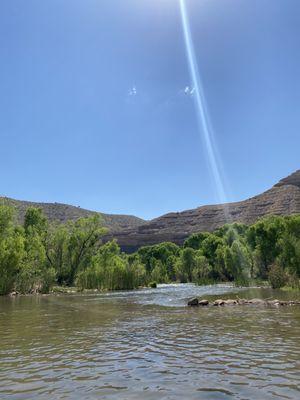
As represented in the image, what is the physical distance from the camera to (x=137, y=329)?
627 inches

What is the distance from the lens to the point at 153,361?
9.90m

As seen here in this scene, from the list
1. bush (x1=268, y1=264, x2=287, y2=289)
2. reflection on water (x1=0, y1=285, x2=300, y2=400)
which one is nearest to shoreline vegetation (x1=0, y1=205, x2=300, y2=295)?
bush (x1=268, y1=264, x2=287, y2=289)

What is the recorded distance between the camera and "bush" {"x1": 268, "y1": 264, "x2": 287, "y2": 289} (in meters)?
43.8

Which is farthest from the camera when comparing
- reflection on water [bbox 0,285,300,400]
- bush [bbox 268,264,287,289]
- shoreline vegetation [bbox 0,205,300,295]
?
shoreline vegetation [bbox 0,205,300,295]

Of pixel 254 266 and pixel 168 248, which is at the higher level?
pixel 168 248

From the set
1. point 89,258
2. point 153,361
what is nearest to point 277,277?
point 153,361

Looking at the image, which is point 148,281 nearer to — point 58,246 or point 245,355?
point 58,246

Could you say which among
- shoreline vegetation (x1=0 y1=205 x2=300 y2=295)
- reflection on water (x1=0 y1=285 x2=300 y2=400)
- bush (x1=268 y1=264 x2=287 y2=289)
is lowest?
reflection on water (x1=0 y1=285 x2=300 y2=400)

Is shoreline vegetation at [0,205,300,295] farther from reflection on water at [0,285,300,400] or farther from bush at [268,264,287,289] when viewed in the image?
reflection on water at [0,285,300,400]

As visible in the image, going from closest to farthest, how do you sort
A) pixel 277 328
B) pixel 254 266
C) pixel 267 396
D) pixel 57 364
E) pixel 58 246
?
1. pixel 267 396
2. pixel 57 364
3. pixel 277 328
4. pixel 58 246
5. pixel 254 266

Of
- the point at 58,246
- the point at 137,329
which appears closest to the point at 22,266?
the point at 58,246

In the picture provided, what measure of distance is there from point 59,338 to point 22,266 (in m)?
39.6

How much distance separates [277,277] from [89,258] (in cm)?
3806

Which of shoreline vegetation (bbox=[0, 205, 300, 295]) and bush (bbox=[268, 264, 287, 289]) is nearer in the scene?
bush (bbox=[268, 264, 287, 289])
